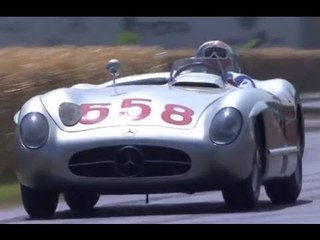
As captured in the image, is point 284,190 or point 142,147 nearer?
point 142,147

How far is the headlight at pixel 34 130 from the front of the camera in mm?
9797

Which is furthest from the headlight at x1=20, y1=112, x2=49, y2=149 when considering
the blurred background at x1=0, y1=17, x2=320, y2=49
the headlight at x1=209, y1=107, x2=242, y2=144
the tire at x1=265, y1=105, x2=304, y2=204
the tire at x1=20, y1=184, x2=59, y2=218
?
the blurred background at x1=0, y1=17, x2=320, y2=49

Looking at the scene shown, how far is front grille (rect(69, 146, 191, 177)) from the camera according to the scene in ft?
31.7

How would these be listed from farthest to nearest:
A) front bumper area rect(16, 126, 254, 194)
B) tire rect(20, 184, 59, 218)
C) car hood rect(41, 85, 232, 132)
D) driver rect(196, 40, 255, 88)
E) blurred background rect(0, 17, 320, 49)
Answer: blurred background rect(0, 17, 320, 49) < driver rect(196, 40, 255, 88) < tire rect(20, 184, 59, 218) < car hood rect(41, 85, 232, 132) < front bumper area rect(16, 126, 254, 194)

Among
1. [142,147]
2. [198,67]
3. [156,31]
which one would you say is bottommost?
[142,147]

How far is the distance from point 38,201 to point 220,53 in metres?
2.58

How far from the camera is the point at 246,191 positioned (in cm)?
996

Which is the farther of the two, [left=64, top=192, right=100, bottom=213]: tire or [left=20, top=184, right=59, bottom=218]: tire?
[left=64, top=192, right=100, bottom=213]: tire

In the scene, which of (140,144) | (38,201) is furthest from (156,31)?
(140,144)

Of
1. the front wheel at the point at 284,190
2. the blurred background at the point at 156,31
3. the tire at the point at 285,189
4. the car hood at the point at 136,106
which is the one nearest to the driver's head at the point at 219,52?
the tire at the point at 285,189

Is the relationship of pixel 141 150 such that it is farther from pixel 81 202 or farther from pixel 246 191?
pixel 81 202

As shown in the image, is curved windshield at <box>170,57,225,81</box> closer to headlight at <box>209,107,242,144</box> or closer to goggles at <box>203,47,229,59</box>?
goggles at <box>203,47,229,59</box>
